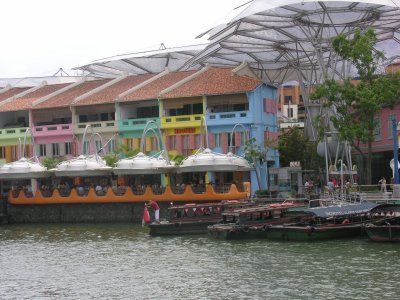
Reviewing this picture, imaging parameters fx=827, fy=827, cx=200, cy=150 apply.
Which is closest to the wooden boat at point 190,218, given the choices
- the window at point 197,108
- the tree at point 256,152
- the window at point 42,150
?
the tree at point 256,152

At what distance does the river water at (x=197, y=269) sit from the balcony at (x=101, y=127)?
27201 mm

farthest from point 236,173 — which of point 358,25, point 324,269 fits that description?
point 324,269

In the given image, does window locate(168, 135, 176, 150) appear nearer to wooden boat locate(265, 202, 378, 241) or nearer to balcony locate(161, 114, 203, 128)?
balcony locate(161, 114, 203, 128)

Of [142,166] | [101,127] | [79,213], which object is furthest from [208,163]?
[101,127]

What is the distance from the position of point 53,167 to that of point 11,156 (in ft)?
33.4

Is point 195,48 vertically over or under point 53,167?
over

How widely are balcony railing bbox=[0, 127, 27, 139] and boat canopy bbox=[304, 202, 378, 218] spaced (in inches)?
1565

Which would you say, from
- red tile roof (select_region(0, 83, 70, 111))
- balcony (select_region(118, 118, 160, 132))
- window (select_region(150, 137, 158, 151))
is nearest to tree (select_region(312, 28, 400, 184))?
window (select_region(150, 137, 158, 151))

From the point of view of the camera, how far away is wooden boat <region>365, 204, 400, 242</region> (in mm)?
36062

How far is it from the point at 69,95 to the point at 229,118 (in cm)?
1730

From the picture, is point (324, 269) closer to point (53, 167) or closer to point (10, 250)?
point (10, 250)

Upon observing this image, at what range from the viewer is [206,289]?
27.2m

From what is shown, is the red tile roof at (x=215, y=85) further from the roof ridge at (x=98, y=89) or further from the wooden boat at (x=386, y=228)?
the wooden boat at (x=386, y=228)

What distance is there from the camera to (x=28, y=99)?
76.5 metres
